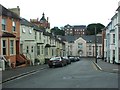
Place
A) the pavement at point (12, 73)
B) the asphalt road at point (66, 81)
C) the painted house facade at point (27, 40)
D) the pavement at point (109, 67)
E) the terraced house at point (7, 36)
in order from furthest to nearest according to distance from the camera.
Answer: the painted house facade at point (27, 40), the terraced house at point (7, 36), the pavement at point (109, 67), the pavement at point (12, 73), the asphalt road at point (66, 81)

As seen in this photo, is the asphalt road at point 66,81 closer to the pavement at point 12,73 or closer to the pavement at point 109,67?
the pavement at point 12,73

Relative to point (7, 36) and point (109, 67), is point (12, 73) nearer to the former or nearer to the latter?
point (7, 36)

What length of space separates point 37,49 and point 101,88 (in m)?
38.6

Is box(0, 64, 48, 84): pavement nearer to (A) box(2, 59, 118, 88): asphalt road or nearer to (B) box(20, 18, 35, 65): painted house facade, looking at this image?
(A) box(2, 59, 118, 88): asphalt road

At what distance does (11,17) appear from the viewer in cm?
3800

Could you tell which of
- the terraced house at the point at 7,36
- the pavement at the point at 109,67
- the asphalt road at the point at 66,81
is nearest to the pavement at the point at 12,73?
the asphalt road at the point at 66,81

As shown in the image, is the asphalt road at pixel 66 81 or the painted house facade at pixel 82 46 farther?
the painted house facade at pixel 82 46

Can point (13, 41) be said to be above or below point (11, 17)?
below

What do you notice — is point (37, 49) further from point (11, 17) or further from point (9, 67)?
point (9, 67)

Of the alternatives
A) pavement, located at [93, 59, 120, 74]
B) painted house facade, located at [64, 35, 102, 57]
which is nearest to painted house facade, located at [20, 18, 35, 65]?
pavement, located at [93, 59, 120, 74]

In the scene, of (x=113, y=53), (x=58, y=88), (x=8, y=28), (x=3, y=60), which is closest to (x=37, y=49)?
(x=113, y=53)

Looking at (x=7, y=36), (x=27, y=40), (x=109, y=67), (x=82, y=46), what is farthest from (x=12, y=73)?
(x=82, y=46)

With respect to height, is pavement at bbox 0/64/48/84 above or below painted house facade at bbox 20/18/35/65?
below

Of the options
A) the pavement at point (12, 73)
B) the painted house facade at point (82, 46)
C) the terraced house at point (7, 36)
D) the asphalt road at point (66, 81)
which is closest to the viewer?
the asphalt road at point (66, 81)
